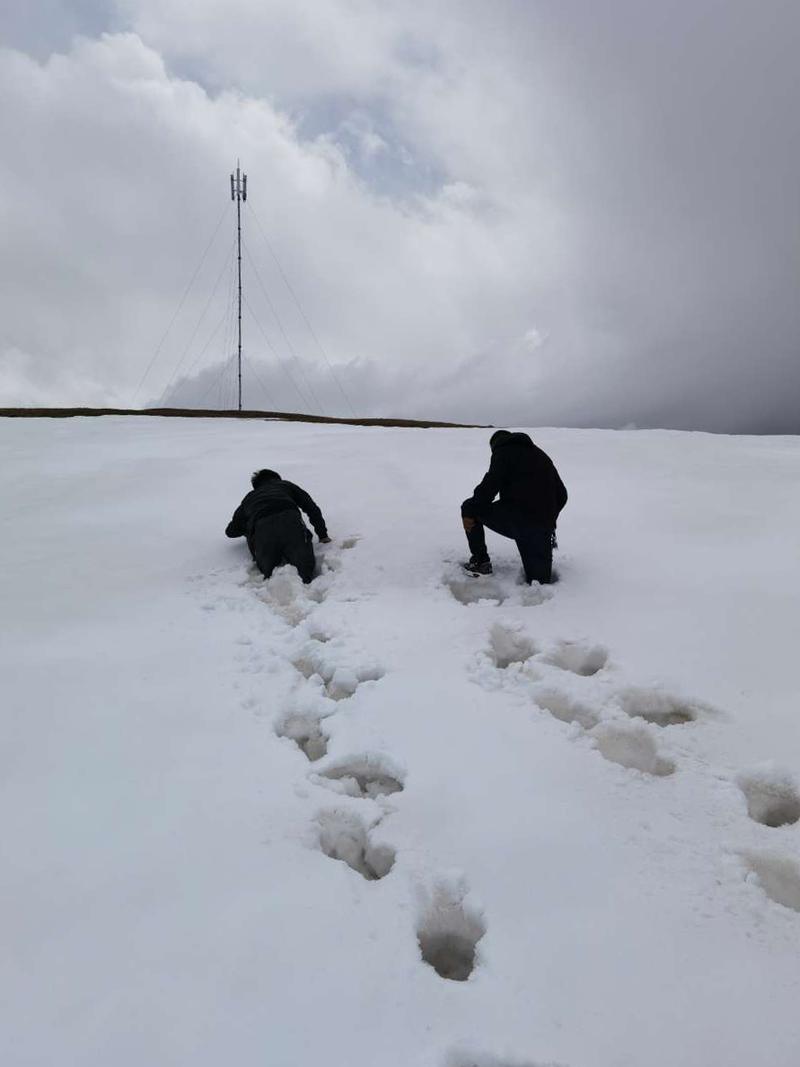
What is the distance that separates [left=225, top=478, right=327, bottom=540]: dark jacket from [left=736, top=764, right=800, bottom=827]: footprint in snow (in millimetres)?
4779

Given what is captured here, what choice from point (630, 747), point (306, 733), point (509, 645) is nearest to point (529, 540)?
point (509, 645)

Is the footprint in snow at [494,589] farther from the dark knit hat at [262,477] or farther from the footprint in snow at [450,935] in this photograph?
the footprint in snow at [450,935]

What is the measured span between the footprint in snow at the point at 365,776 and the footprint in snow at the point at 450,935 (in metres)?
0.73

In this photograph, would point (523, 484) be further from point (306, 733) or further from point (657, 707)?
point (306, 733)

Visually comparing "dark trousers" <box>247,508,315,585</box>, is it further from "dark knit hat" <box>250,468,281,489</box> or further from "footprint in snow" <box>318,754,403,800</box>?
"footprint in snow" <box>318,754,403,800</box>

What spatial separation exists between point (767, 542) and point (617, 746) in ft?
13.0

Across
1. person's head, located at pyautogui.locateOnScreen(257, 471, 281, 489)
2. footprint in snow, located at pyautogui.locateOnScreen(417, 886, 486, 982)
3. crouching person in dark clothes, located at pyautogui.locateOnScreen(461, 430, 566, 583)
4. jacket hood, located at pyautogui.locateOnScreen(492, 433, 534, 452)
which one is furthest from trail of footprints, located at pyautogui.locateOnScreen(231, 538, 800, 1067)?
person's head, located at pyautogui.locateOnScreen(257, 471, 281, 489)

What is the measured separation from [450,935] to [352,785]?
91 cm

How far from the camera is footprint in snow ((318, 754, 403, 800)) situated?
122 inches

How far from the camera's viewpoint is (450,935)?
2.34 metres

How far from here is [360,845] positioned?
8.98 feet

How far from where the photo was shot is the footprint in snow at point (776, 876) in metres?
2.42

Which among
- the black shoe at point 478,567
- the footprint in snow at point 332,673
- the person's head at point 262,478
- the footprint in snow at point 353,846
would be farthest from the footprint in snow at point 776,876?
the person's head at point 262,478

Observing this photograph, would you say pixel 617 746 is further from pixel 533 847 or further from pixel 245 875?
pixel 245 875
